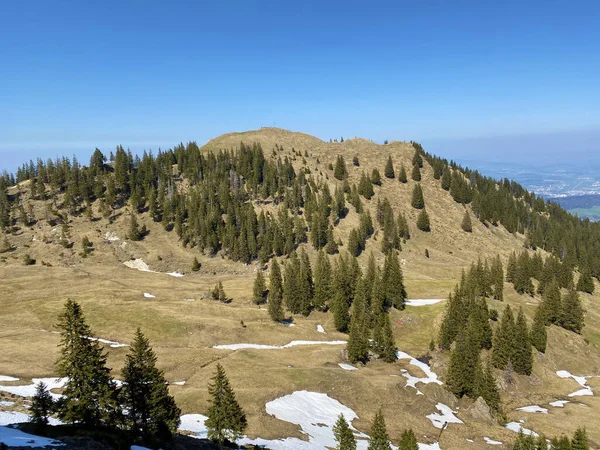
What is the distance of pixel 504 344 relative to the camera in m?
79.1

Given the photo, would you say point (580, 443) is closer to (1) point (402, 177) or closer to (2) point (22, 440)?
(2) point (22, 440)

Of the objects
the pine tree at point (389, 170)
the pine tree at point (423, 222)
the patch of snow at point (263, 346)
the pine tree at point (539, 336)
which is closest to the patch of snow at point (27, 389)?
the patch of snow at point (263, 346)

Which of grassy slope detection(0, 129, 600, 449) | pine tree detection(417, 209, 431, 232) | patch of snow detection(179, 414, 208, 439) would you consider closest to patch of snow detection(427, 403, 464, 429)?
grassy slope detection(0, 129, 600, 449)

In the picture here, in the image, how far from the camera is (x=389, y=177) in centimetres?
19788

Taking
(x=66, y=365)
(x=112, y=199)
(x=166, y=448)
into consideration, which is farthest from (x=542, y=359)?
(x=112, y=199)

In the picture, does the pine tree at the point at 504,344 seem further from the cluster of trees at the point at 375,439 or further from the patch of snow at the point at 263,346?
the cluster of trees at the point at 375,439

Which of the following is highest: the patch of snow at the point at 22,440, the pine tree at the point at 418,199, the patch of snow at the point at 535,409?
the pine tree at the point at 418,199

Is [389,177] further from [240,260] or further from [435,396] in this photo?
[435,396]

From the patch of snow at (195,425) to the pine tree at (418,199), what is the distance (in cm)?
15410

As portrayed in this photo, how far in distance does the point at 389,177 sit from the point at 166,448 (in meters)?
183

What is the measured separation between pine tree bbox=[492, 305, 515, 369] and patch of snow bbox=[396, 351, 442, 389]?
48.3 feet

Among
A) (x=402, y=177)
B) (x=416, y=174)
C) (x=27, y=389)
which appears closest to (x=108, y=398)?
(x=27, y=389)

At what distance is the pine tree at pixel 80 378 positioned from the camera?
28.9 m

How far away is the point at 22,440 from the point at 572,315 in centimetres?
11980
